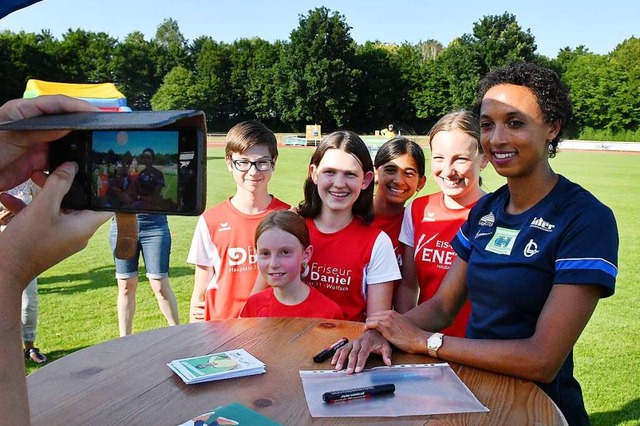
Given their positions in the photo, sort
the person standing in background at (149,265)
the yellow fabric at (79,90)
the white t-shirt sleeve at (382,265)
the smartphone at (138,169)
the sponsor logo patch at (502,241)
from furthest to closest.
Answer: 1. the yellow fabric at (79,90)
2. the person standing in background at (149,265)
3. the white t-shirt sleeve at (382,265)
4. the sponsor logo patch at (502,241)
5. the smartphone at (138,169)

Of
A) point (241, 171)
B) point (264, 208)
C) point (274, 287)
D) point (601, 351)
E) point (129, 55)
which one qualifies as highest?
point (129, 55)

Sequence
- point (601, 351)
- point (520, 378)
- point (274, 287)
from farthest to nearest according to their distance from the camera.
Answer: point (601, 351), point (274, 287), point (520, 378)

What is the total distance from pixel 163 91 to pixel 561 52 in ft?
160

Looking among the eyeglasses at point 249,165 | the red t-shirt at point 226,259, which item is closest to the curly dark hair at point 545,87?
the eyeglasses at point 249,165

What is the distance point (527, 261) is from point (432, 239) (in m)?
1.10

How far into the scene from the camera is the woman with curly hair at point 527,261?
1.85 meters

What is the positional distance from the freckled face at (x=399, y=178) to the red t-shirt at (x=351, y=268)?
48 cm

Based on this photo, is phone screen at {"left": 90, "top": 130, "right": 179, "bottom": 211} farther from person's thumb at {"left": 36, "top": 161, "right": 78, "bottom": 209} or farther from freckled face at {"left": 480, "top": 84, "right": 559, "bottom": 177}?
freckled face at {"left": 480, "top": 84, "right": 559, "bottom": 177}

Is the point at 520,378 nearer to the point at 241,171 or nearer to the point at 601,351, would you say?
the point at 241,171

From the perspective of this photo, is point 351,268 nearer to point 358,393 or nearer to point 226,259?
point 226,259

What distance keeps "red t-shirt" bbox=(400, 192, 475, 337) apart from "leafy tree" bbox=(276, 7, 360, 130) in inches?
2265

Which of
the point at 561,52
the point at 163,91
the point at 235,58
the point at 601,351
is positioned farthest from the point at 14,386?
the point at 561,52

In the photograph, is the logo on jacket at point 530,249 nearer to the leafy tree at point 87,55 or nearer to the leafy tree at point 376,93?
the leafy tree at point 376,93

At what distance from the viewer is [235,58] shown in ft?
227
